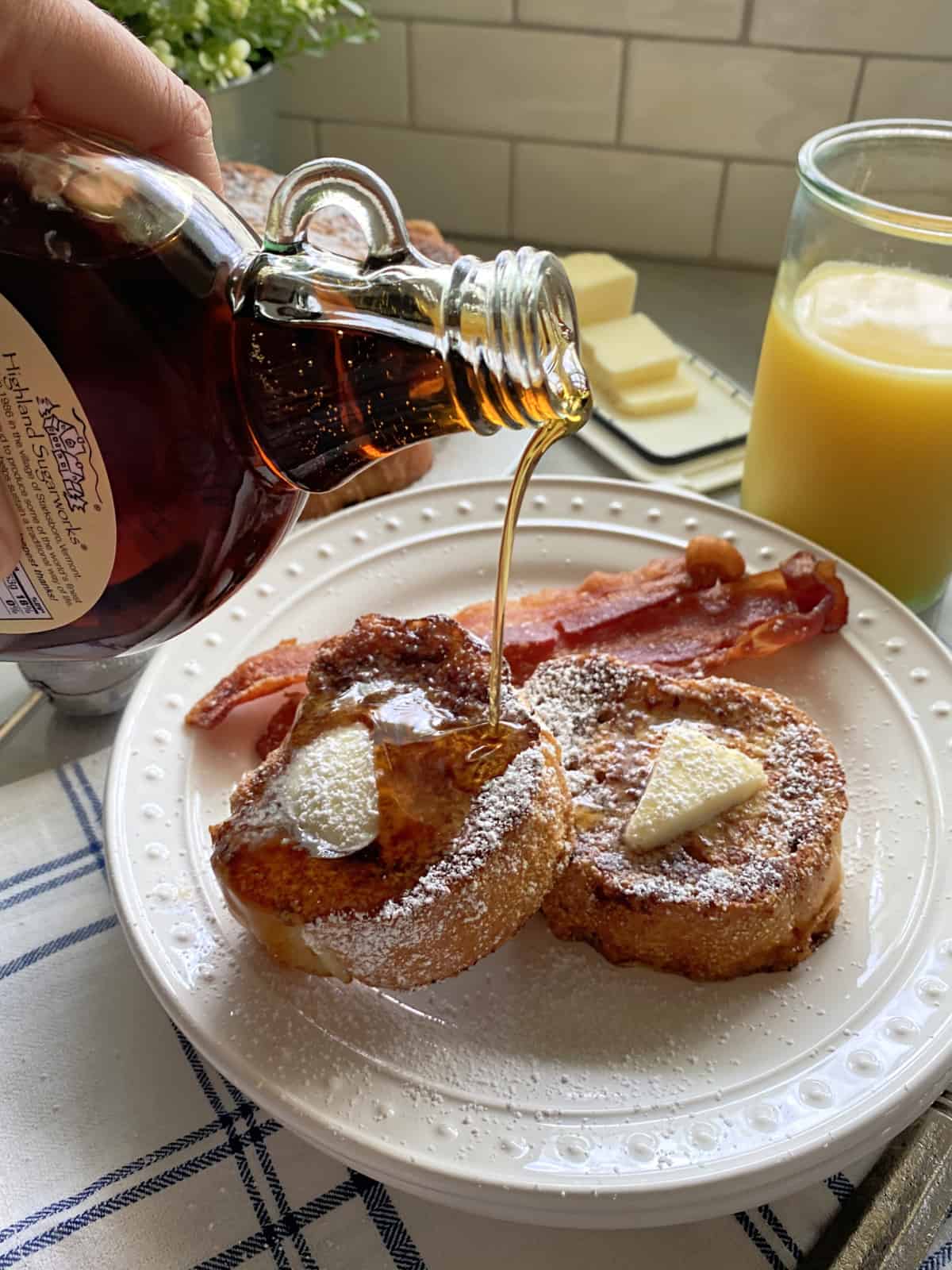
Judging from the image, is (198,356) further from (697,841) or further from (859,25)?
(859,25)

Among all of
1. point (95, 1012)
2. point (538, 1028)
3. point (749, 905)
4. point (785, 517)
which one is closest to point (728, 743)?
point (749, 905)

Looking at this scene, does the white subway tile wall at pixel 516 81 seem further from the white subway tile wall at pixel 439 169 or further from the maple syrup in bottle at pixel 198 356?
the maple syrup in bottle at pixel 198 356

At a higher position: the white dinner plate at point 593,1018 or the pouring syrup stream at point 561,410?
the pouring syrup stream at point 561,410

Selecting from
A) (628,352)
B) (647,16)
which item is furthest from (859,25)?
(628,352)

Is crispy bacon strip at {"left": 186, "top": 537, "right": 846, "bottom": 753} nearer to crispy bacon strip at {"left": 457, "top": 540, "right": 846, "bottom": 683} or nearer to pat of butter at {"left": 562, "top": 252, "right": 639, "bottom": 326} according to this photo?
crispy bacon strip at {"left": 457, "top": 540, "right": 846, "bottom": 683}

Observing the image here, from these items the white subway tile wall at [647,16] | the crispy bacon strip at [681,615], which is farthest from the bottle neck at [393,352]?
the white subway tile wall at [647,16]

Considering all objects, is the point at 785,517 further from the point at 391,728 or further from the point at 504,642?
the point at 391,728
